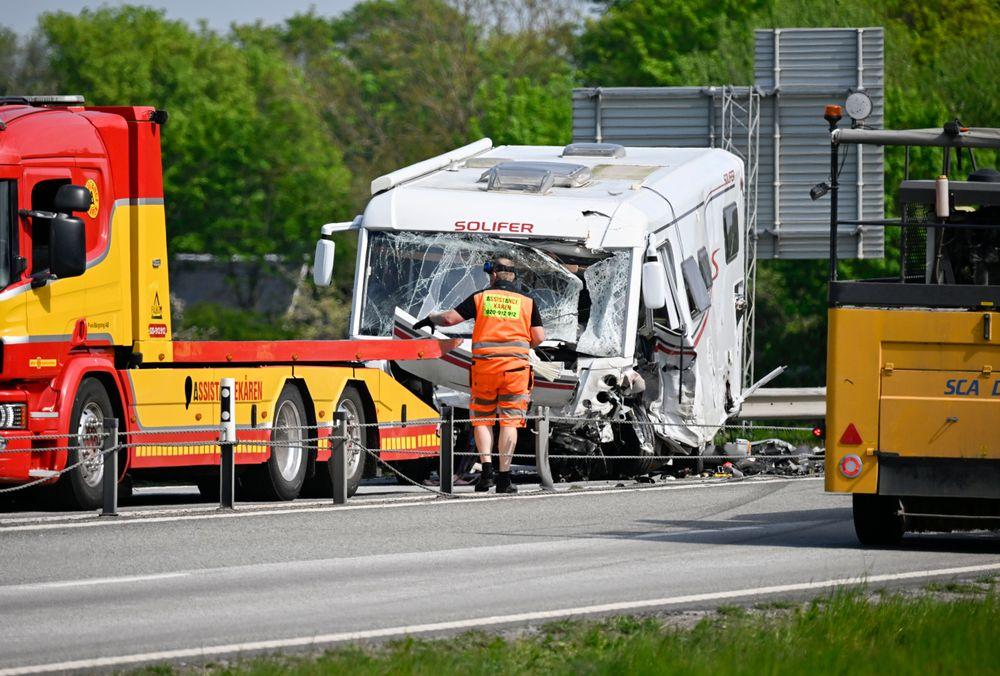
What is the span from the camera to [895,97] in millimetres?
62906

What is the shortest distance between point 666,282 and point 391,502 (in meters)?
5.62

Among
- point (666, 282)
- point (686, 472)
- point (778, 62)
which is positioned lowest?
point (686, 472)

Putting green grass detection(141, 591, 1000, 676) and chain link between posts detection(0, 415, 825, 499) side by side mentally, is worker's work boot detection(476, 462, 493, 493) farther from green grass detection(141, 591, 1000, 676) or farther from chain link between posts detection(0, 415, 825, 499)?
green grass detection(141, 591, 1000, 676)

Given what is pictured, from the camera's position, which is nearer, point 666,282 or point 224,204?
point 666,282

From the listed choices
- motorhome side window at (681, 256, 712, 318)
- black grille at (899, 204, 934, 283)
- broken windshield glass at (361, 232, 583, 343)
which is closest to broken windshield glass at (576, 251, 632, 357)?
broken windshield glass at (361, 232, 583, 343)

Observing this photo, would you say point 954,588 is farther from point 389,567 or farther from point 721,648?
point 389,567

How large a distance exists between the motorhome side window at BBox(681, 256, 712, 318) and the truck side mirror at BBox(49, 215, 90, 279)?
808 cm

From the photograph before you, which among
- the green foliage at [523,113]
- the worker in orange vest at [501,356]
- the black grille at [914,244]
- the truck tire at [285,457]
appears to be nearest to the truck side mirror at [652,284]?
the worker in orange vest at [501,356]

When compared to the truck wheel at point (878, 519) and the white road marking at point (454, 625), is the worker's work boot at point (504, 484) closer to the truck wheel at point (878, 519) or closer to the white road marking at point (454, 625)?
the truck wheel at point (878, 519)

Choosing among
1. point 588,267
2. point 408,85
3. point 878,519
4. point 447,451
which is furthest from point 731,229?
point 408,85

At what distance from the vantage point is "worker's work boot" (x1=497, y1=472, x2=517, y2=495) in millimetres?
18344

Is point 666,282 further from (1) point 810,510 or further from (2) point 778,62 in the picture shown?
(2) point 778,62

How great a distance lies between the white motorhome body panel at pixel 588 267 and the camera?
69.6 feet

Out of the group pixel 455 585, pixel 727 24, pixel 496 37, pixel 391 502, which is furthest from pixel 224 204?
pixel 455 585
